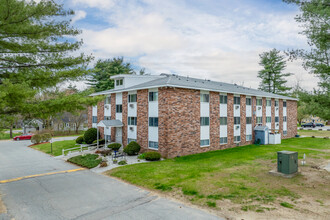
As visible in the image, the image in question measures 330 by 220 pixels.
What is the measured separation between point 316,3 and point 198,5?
266 inches

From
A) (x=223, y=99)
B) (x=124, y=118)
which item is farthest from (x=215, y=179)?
(x=124, y=118)

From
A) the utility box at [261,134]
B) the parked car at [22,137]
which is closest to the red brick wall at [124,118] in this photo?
the utility box at [261,134]

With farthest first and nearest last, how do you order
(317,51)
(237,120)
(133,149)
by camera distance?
(237,120) < (133,149) < (317,51)

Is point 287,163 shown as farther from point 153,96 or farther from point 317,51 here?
point 153,96

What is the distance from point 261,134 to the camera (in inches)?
1038

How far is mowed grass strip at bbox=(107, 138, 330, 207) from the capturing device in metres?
9.30

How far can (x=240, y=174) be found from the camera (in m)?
12.7

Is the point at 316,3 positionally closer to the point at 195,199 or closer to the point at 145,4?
the point at 145,4

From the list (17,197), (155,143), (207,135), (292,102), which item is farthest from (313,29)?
(292,102)

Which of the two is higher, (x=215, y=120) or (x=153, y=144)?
(x=215, y=120)

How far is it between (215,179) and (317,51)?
9138mm

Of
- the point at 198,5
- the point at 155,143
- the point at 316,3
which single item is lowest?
the point at 155,143

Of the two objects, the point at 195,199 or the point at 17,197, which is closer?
the point at 195,199

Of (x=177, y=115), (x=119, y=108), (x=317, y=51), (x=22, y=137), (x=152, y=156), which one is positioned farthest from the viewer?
(x=22, y=137)
